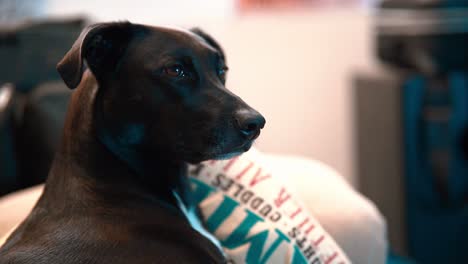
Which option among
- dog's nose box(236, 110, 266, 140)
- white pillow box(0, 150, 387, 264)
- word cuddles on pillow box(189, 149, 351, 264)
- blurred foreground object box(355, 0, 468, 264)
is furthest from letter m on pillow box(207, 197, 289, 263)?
blurred foreground object box(355, 0, 468, 264)

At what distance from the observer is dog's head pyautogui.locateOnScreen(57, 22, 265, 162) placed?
2.84ft

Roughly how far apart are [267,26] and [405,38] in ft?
2.25

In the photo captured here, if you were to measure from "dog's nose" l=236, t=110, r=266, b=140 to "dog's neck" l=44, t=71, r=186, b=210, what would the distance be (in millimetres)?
190

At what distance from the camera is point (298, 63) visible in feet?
9.29

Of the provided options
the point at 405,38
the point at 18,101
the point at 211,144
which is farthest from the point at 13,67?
the point at 405,38

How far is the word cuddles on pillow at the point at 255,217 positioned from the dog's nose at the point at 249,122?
10.0 inches

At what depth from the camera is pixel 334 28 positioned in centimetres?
287

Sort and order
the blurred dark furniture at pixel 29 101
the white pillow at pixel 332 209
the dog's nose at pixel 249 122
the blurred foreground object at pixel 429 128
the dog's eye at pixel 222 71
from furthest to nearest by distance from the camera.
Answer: the blurred foreground object at pixel 429 128, the blurred dark furniture at pixel 29 101, the white pillow at pixel 332 209, the dog's eye at pixel 222 71, the dog's nose at pixel 249 122

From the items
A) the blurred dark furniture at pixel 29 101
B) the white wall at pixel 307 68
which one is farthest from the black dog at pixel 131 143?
the white wall at pixel 307 68

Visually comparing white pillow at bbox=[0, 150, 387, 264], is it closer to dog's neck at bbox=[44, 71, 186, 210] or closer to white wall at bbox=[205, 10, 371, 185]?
dog's neck at bbox=[44, 71, 186, 210]

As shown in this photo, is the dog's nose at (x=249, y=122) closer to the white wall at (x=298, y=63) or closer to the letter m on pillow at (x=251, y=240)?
the letter m on pillow at (x=251, y=240)

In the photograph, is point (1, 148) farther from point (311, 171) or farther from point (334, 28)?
point (334, 28)

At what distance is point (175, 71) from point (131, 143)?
0.14 meters

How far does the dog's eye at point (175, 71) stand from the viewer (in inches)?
35.2
